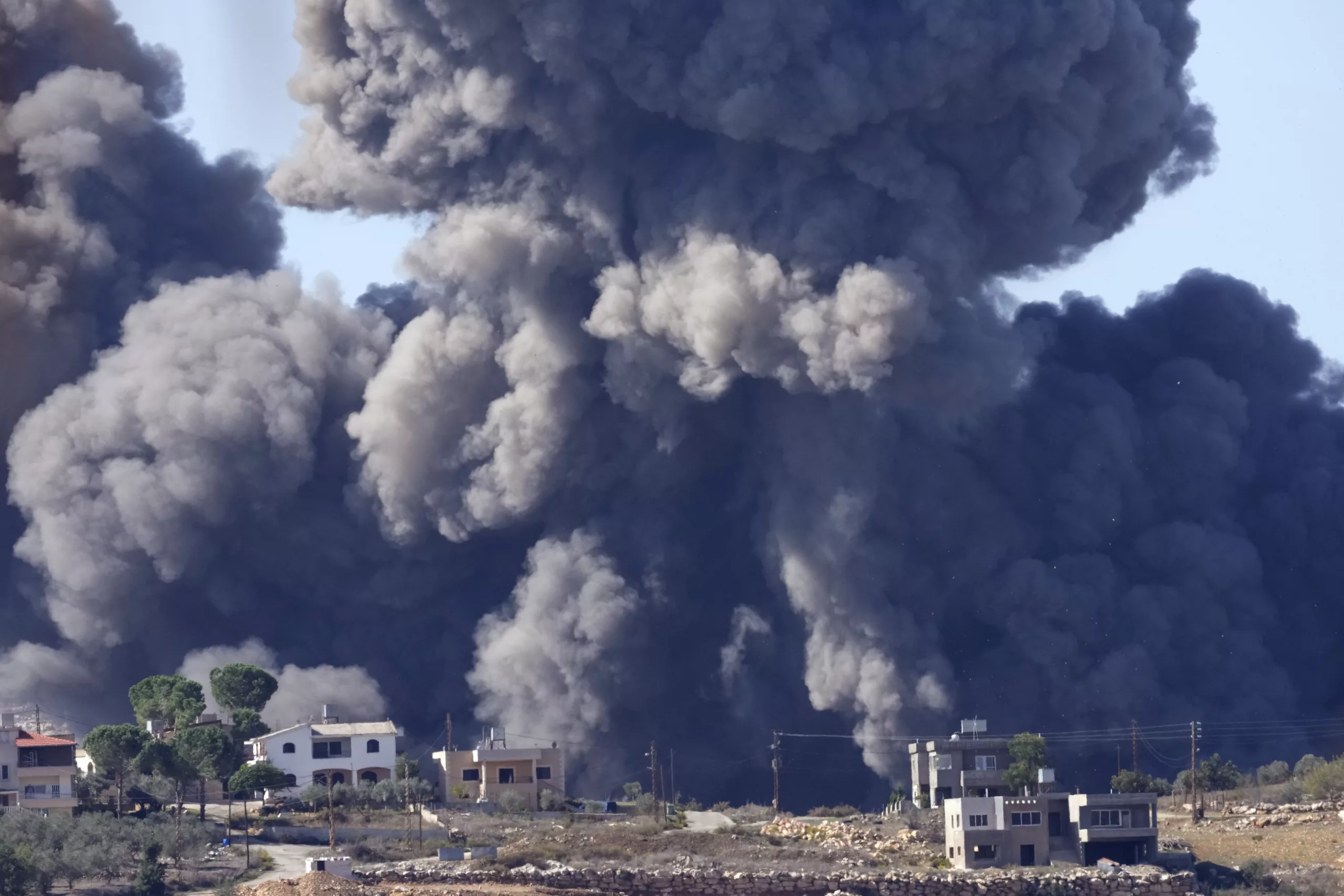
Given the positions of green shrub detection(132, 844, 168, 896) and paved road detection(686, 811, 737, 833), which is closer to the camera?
green shrub detection(132, 844, 168, 896)

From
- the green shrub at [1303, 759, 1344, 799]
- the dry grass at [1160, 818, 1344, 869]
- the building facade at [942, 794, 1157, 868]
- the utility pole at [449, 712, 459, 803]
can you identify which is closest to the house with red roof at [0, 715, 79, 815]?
the utility pole at [449, 712, 459, 803]

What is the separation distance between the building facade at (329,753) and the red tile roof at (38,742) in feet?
21.6

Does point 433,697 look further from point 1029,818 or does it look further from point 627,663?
point 1029,818

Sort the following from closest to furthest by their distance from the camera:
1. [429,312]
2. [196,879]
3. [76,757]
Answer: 1. [196,879]
2. [76,757]
3. [429,312]

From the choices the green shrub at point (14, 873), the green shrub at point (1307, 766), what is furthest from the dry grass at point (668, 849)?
the green shrub at point (1307, 766)

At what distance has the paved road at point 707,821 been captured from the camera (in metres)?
81.8

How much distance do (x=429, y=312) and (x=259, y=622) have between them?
1140cm

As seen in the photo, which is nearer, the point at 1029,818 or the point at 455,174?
the point at 1029,818

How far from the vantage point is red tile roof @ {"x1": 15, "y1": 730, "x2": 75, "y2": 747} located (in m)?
84.6

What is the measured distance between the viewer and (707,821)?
278 feet

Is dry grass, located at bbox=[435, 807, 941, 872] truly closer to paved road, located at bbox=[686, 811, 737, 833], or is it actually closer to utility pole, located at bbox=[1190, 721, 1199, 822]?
paved road, located at bbox=[686, 811, 737, 833]

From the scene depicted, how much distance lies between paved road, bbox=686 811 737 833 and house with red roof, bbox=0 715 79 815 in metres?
16.5

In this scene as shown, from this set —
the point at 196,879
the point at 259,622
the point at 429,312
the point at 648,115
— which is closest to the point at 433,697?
the point at 259,622

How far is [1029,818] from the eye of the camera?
74938 mm
